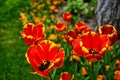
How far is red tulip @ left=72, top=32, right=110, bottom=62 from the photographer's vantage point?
3.28m

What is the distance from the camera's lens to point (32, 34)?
3893mm

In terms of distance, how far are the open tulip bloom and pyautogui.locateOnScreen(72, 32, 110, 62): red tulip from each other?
0.21 m

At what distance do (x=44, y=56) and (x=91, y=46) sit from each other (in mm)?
495

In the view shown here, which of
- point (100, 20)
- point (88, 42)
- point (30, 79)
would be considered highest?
point (88, 42)

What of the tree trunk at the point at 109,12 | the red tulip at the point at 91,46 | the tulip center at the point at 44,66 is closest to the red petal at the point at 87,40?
the red tulip at the point at 91,46

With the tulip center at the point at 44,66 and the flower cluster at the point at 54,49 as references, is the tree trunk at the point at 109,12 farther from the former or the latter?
the tulip center at the point at 44,66

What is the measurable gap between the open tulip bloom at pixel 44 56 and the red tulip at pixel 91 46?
0.68 ft

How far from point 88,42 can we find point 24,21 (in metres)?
3.73

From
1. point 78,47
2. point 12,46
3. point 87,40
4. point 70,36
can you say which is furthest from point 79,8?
point 78,47

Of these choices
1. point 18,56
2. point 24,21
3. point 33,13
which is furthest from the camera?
point 33,13

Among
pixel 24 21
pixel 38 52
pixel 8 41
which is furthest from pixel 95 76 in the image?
pixel 24 21

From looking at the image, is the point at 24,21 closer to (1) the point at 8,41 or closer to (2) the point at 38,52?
(1) the point at 8,41

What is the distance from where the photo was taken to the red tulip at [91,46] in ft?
10.8

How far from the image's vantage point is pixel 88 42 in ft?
11.5
